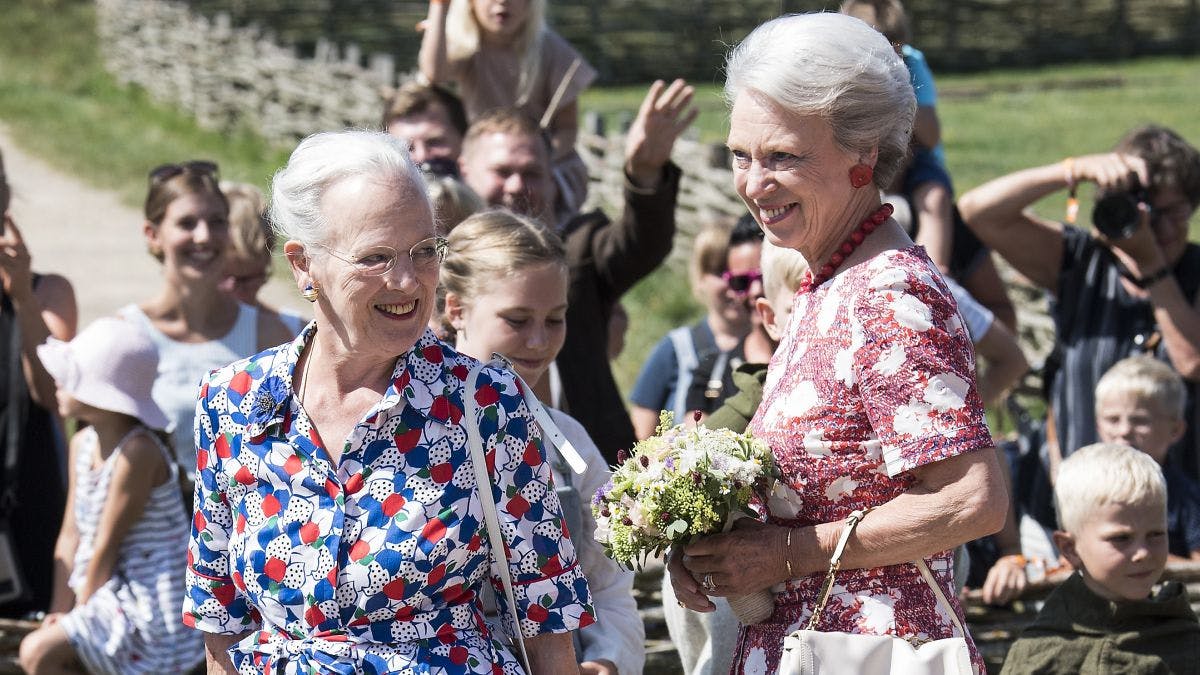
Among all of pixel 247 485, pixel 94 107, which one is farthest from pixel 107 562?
pixel 94 107

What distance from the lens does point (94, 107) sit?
21.5 m

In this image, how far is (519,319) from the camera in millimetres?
4016

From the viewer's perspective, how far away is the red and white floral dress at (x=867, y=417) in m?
2.79

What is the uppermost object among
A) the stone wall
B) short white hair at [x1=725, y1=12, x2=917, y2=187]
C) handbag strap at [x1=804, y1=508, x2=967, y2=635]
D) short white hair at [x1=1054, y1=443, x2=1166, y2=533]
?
short white hair at [x1=725, y1=12, x2=917, y2=187]

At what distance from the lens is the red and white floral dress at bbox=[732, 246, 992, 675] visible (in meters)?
2.79

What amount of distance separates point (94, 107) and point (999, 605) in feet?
61.7

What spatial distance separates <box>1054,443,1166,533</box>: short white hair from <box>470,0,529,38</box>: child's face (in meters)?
3.34

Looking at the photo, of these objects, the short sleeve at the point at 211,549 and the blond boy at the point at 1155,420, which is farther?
the blond boy at the point at 1155,420

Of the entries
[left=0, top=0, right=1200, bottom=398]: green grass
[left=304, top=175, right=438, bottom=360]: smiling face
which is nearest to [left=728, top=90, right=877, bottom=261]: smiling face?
[left=304, top=175, right=438, bottom=360]: smiling face

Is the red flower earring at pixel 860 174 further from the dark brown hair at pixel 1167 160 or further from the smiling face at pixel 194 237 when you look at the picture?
the smiling face at pixel 194 237

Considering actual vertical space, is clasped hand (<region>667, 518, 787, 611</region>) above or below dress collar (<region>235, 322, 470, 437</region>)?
below

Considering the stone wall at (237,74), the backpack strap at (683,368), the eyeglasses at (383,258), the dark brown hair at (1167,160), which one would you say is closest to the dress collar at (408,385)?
the eyeglasses at (383,258)

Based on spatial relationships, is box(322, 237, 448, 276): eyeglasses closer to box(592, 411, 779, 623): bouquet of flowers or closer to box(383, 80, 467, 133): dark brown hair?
box(592, 411, 779, 623): bouquet of flowers

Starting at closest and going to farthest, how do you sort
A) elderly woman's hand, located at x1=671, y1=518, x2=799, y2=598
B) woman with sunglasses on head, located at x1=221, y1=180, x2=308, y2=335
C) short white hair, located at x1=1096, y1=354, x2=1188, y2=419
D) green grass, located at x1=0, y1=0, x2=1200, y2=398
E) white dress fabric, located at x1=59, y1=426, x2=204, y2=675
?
elderly woman's hand, located at x1=671, y1=518, x2=799, y2=598 → white dress fabric, located at x1=59, y1=426, x2=204, y2=675 → short white hair, located at x1=1096, y1=354, x2=1188, y2=419 → woman with sunglasses on head, located at x1=221, y1=180, x2=308, y2=335 → green grass, located at x1=0, y1=0, x2=1200, y2=398
